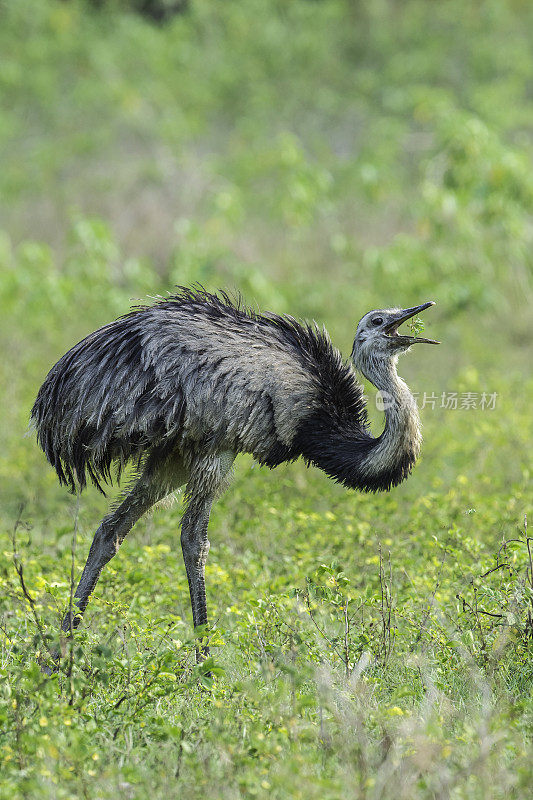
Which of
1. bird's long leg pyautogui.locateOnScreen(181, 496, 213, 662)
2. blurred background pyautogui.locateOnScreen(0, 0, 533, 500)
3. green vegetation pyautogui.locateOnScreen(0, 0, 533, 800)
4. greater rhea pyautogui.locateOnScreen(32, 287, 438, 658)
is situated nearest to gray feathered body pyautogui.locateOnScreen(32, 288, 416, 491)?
greater rhea pyautogui.locateOnScreen(32, 287, 438, 658)

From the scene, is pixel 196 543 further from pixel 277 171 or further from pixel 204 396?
pixel 277 171

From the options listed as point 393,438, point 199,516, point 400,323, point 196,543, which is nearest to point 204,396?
point 199,516

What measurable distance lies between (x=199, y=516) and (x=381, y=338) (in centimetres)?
124

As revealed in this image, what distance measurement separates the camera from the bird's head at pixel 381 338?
182 inches

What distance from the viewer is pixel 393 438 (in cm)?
448

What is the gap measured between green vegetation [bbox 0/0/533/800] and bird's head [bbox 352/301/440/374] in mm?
896

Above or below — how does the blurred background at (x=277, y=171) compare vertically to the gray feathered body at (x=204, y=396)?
above

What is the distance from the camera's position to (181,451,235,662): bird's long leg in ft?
14.7

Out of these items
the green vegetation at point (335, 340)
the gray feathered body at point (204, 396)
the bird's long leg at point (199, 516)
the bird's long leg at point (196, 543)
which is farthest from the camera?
the bird's long leg at point (196, 543)

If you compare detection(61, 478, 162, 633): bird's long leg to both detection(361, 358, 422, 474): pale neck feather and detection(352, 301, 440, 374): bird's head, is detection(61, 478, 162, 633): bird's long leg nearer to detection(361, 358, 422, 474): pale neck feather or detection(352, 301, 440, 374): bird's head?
detection(361, 358, 422, 474): pale neck feather

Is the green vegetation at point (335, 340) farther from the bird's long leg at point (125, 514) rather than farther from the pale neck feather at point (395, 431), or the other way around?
the pale neck feather at point (395, 431)

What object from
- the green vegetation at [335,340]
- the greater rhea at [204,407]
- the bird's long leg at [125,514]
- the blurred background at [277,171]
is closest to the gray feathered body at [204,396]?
the greater rhea at [204,407]

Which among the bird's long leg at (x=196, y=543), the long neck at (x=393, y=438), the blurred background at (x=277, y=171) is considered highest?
the blurred background at (x=277, y=171)

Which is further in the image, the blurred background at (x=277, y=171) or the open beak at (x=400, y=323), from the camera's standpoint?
the blurred background at (x=277, y=171)
